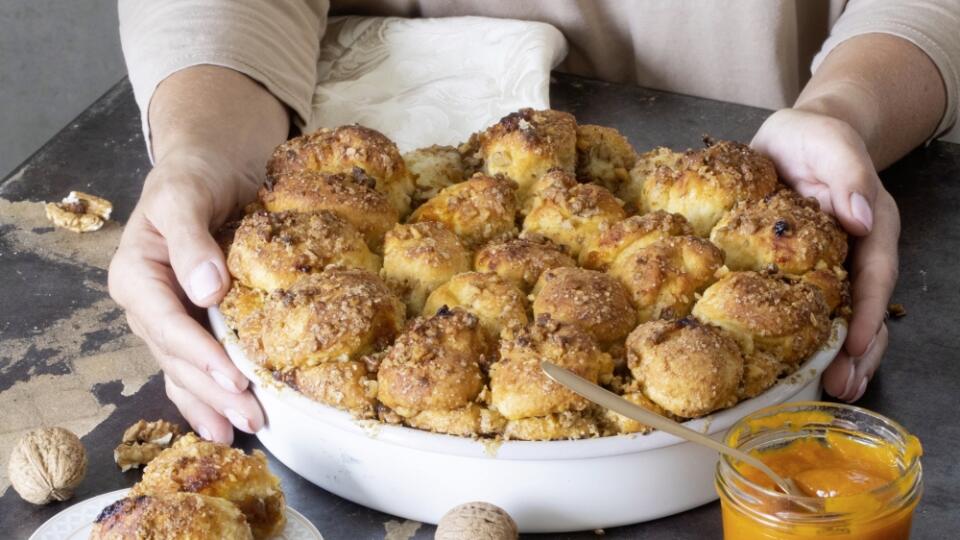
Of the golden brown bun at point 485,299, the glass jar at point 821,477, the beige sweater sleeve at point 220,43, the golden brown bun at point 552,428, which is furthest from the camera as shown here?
the beige sweater sleeve at point 220,43

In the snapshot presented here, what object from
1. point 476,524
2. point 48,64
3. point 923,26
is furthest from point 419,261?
point 48,64

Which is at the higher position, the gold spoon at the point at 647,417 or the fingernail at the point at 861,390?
the gold spoon at the point at 647,417

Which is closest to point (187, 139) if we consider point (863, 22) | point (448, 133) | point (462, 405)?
point (448, 133)

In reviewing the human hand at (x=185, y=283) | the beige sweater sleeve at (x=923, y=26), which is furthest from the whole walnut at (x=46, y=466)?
the beige sweater sleeve at (x=923, y=26)

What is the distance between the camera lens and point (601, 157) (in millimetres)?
1497

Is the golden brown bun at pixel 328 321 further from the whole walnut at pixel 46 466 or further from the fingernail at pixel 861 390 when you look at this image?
the fingernail at pixel 861 390

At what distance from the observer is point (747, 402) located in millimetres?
1099

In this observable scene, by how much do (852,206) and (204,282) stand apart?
0.70m

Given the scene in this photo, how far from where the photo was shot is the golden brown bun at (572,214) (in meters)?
1.32

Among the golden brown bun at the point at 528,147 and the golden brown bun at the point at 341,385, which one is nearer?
the golden brown bun at the point at 341,385

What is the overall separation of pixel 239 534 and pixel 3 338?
0.68 metres

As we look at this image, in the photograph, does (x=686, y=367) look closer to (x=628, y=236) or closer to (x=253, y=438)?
(x=628, y=236)

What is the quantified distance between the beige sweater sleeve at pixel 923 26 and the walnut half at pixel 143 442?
1139 millimetres

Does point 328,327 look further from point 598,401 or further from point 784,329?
point 784,329
